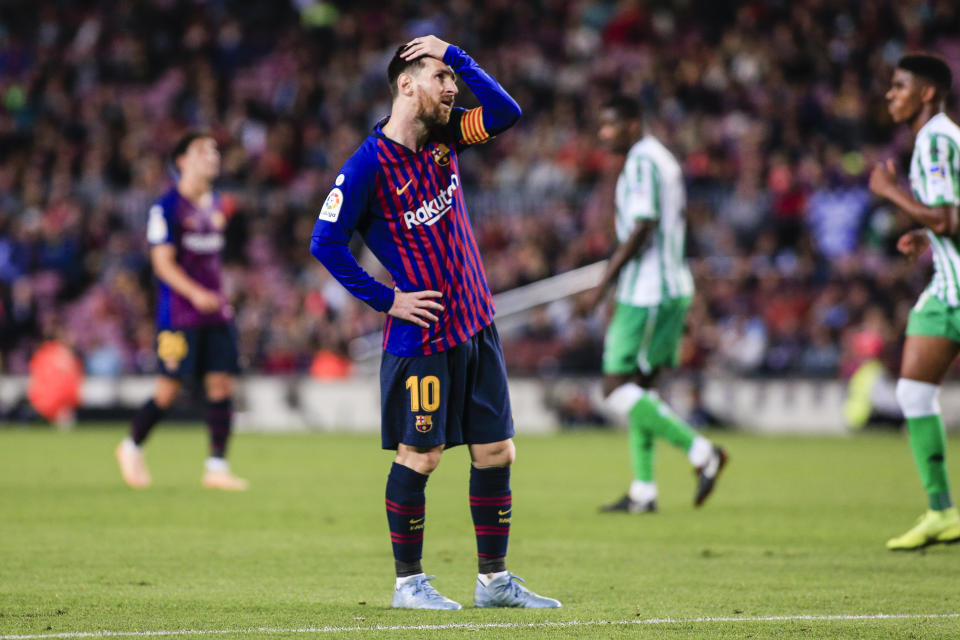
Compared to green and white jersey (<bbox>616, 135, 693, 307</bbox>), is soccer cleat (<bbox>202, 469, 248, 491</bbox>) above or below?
below

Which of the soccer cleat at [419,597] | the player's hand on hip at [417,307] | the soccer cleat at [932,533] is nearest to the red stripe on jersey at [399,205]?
the player's hand on hip at [417,307]

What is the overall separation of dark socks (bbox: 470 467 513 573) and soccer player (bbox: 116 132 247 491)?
5199 millimetres

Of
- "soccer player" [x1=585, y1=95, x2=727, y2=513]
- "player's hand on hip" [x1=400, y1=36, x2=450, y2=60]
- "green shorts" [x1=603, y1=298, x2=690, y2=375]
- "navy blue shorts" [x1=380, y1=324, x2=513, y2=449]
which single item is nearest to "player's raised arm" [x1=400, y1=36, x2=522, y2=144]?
"player's hand on hip" [x1=400, y1=36, x2=450, y2=60]

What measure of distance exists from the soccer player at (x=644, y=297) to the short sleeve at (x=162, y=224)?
135 inches

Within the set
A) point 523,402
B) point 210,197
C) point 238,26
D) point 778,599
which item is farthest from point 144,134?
→ point 778,599

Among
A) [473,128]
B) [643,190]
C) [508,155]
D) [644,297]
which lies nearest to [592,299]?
[644,297]

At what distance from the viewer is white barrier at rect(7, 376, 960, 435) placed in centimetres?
1741

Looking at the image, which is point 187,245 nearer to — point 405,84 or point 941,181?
point 405,84

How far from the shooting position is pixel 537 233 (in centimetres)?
2020

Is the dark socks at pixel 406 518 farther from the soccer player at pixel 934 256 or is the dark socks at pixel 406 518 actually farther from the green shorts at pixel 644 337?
the green shorts at pixel 644 337

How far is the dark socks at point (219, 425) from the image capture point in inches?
412

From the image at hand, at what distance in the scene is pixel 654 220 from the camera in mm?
9031

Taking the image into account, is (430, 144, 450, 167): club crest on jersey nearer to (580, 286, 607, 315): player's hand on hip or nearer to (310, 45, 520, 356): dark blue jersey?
(310, 45, 520, 356): dark blue jersey

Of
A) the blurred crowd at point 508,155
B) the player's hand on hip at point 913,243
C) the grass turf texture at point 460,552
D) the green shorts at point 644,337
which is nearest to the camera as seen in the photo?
the grass turf texture at point 460,552
